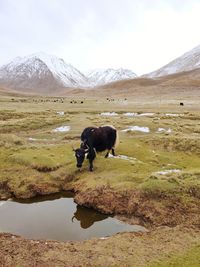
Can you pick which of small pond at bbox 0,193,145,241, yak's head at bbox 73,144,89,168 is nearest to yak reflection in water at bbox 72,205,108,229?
small pond at bbox 0,193,145,241

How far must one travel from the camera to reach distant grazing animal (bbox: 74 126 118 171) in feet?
77.2

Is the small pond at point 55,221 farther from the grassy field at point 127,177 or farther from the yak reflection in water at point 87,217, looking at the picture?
the grassy field at point 127,177

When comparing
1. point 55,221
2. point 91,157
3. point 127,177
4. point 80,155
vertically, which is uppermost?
point 80,155

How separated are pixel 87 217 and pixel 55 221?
1.79m

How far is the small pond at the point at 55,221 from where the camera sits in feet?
54.7

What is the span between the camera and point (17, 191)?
21.6 m

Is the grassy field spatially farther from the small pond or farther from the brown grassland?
the small pond

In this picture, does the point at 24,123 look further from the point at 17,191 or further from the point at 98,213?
the point at 98,213

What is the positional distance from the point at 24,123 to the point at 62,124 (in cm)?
482

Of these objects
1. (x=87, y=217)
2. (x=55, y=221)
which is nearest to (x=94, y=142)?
(x=87, y=217)

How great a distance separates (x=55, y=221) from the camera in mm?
18109

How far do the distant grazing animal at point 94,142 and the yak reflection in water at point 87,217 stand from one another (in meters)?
4.58

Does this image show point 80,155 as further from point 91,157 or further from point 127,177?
point 127,177

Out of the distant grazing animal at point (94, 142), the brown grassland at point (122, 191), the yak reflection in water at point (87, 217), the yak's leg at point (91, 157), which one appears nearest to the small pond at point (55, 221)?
the yak reflection in water at point (87, 217)
